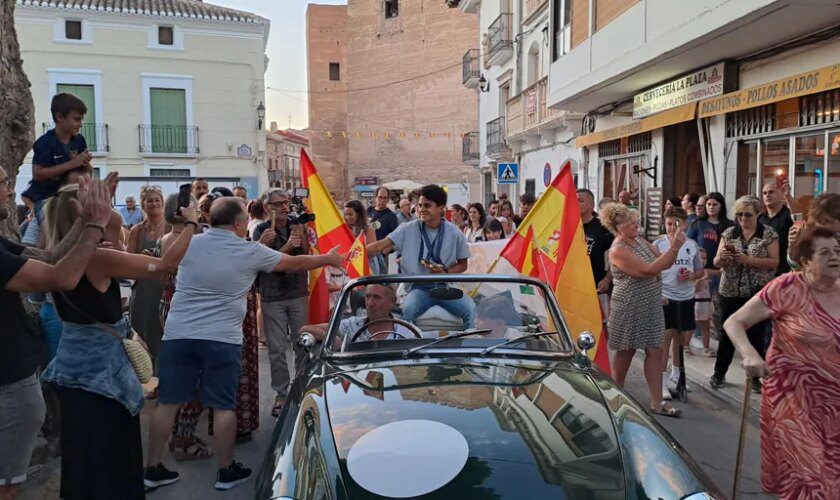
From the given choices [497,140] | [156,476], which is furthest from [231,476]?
[497,140]

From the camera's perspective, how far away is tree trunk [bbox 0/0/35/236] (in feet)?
16.5

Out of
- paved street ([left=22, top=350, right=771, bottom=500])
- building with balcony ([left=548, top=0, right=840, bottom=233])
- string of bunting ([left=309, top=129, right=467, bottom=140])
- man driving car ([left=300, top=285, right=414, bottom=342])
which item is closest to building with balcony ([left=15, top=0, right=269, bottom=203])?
building with balcony ([left=548, top=0, right=840, bottom=233])

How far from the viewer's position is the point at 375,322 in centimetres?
389

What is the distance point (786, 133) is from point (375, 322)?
7.79 metres

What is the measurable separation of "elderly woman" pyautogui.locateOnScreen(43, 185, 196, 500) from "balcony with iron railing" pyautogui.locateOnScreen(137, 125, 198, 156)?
1008 inches

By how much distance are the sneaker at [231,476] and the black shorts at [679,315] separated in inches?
164

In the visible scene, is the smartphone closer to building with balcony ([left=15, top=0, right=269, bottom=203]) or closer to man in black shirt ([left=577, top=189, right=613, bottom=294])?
man in black shirt ([left=577, top=189, right=613, bottom=294])

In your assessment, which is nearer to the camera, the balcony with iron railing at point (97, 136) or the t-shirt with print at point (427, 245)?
the t-shirt with print at point (427, 245)

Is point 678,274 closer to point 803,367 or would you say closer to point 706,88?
point 803,367

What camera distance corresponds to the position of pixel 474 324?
3857mm

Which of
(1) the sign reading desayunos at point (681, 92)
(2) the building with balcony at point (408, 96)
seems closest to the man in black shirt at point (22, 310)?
(1) the sign reading desayunos at point (681, 92)

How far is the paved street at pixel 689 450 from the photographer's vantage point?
13.9 feet

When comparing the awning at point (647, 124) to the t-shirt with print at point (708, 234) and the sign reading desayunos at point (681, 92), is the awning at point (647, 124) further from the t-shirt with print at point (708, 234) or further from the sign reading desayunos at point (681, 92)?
the t-shirt with print at point (708, 234)

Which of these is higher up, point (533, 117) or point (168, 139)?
point (533, 117)
